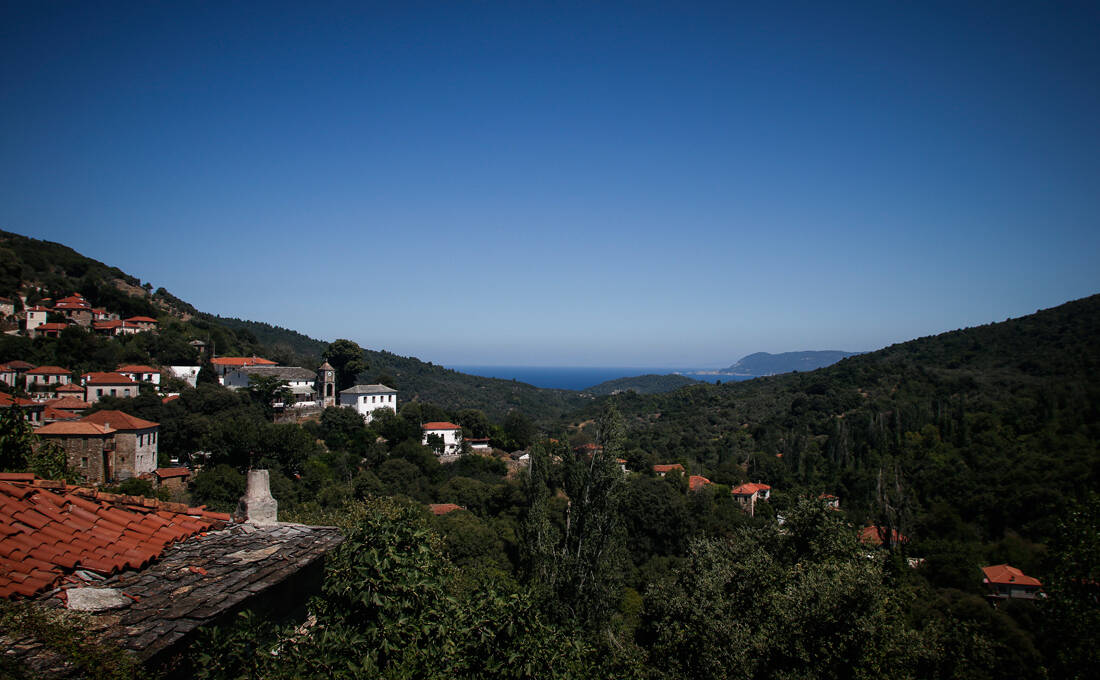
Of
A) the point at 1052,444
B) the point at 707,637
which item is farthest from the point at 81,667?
the point at 1052,444

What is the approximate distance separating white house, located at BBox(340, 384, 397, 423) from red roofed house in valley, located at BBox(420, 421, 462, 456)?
4.85 m

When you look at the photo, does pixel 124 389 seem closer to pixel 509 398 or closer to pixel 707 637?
pixel 707 637

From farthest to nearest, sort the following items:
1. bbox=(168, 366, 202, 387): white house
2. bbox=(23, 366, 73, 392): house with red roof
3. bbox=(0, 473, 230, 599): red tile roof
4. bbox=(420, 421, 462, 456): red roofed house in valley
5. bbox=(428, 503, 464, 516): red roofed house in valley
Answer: bbox=(420, 421, 462, 456): red roofed house in valley → bbox=(168, 366, 202, 387): white house → bbox=(23, 366, 73, 392): house with red roof → bbox=(428, 503, 464, 516): red roofed house in valley → bbox=(0, 473, 230, 599): red tile roof

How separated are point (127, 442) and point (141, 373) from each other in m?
15.2

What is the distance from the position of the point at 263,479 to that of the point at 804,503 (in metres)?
13.4

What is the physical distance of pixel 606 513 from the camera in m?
19.5

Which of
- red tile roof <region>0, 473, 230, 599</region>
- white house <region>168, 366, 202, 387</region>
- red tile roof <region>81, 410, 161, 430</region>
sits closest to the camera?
red tile roof <region>0, 473, 230, 599</region>

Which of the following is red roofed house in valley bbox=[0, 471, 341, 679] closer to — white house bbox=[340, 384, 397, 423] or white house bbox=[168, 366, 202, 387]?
white house bbox=[340, 384, 397, 423]

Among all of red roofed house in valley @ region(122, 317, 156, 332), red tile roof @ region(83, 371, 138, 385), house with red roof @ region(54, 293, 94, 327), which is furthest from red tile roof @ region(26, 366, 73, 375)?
red roofed house in valley @ region(122, 317, 156, 332)

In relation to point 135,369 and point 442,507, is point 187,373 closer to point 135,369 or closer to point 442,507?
point 135,369

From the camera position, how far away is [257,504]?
580 cm

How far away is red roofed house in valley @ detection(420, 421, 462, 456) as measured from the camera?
4297 cm

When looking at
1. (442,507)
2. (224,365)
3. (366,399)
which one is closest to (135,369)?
(224,365)

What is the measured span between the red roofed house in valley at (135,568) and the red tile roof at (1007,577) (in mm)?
31639
